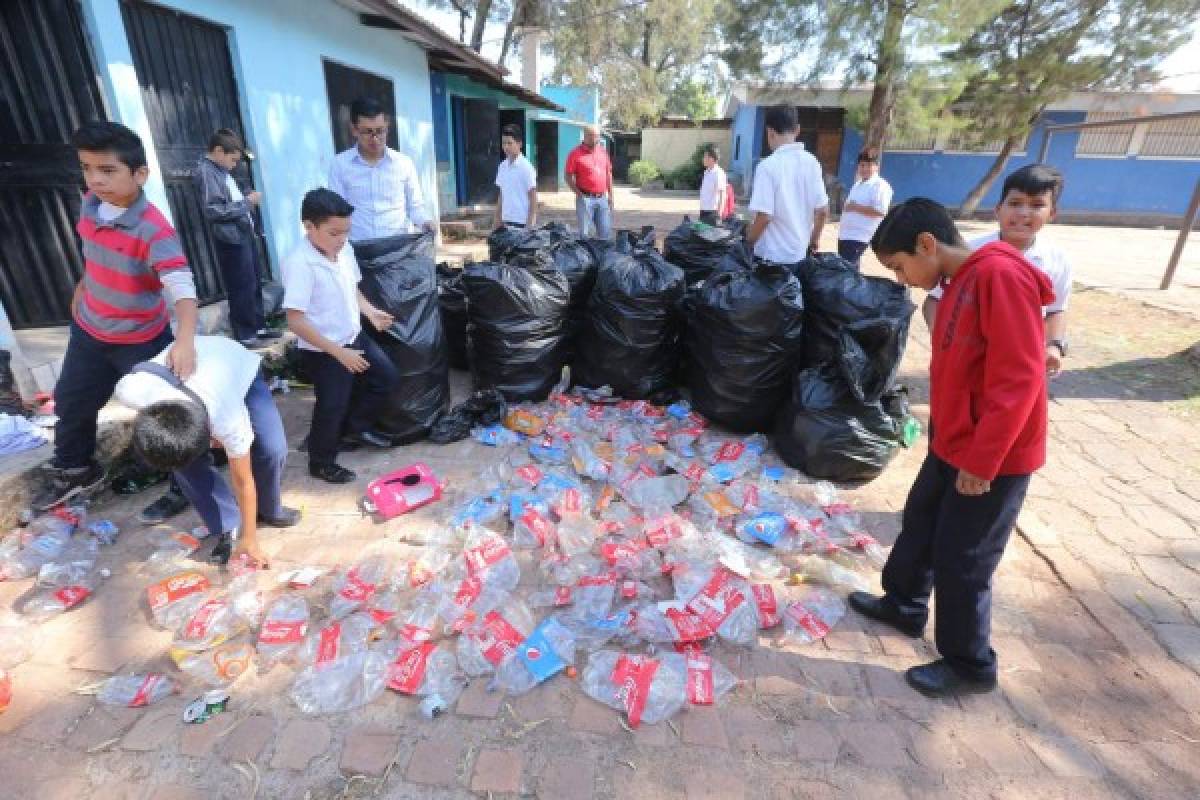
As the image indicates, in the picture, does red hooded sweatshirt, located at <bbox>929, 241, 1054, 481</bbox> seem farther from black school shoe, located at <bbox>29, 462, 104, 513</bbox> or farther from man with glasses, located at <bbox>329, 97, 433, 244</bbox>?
black school shoe, located at <bbox>29, 462, 104, 513</bbox>

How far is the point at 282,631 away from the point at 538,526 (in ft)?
3.04

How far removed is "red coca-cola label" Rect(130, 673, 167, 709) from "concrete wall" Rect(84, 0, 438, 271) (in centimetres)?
295

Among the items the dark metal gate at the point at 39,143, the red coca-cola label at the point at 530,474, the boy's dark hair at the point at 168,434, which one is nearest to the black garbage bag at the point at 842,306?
the red coca-cola label at the point at 530,474

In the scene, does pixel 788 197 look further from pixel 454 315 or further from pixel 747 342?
pixel 454 315

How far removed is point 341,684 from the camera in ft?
5.82

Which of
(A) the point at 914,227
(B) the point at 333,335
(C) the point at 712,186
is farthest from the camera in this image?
(C) the point at 712,186

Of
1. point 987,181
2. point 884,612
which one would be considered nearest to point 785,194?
point 884,612

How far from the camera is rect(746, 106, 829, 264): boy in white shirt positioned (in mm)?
3447

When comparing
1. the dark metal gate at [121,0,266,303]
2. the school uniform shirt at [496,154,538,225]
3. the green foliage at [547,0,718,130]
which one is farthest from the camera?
the green foliage at [547,0,718,130]

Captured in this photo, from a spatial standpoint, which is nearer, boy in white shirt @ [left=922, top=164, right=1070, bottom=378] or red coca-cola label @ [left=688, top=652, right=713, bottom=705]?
red coca-cola label @ [left=688, top=652, right=713, bottom=705]

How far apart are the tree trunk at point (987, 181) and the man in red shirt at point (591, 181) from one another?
12892 mm

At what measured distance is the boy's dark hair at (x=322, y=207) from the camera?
241 cm

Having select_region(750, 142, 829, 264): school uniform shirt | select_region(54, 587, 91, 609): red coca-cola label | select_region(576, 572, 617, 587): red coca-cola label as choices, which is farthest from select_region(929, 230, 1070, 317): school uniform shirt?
select_region(54, 587, 91, 609): red coca-cola label

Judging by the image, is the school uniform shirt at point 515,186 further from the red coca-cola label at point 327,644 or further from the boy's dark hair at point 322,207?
the red coca-cola label at point 327,644
